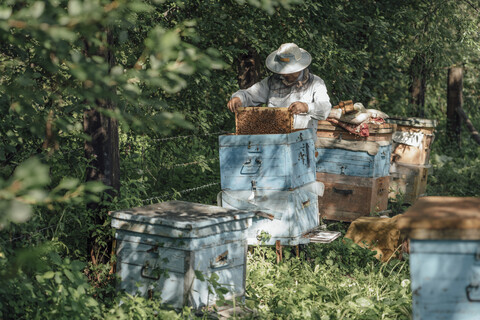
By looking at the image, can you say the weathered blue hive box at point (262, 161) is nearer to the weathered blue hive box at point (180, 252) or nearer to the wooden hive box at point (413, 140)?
the weathered blue hive box at point (180, 252)

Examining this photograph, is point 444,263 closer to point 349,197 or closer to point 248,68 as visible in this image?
point 349,197

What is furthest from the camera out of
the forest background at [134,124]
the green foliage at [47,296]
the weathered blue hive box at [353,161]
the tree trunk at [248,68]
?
the tree trunk at [248,68]

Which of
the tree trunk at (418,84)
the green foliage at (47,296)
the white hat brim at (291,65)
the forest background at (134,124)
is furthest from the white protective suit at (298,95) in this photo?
the tree trunk at (418,84)

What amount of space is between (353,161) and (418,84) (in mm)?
7266

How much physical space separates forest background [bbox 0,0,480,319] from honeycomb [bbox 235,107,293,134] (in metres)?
0.69

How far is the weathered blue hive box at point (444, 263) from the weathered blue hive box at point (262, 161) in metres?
2.32

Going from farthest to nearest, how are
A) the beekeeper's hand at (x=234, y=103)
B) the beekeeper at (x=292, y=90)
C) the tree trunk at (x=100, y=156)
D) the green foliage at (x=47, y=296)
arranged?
the beekeeper at (x=292, y=90)
the beekeeper's hand at (x=234, y=103)
the tree trunk at (x=100, y=156)
the green foliage at (x=47, y=296)

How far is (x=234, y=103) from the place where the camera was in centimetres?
596

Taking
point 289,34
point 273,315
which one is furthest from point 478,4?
point 273,315

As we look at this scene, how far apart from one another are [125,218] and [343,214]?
389cm

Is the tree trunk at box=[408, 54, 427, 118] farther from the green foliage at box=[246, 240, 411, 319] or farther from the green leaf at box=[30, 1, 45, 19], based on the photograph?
the green leaf at box=[30, 1, 45, 19]

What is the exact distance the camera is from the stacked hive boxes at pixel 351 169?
709 cm

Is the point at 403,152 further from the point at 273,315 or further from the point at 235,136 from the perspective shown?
the point at 273,315

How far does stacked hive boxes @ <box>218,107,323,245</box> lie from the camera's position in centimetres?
513
